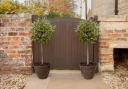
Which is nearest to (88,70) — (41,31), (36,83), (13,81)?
(36,83)

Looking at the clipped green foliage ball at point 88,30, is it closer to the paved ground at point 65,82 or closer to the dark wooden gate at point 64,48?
the dark wooden gate at point 64,48

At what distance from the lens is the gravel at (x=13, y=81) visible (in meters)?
7.10

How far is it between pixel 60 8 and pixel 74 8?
3.54 ft

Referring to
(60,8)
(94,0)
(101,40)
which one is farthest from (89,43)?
(60,8)

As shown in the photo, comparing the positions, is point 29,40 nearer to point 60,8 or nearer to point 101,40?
point 101,40

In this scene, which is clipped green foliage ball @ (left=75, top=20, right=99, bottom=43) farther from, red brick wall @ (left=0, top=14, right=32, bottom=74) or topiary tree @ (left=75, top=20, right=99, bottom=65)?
red brick wall @ (left=0, top=14, right=32, bottom=74)

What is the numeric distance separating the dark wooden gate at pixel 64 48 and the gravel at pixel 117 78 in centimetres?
69

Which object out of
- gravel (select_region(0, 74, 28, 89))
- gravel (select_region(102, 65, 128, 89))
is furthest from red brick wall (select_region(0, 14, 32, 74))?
gravel (select_region(102, 65, 128, 89))

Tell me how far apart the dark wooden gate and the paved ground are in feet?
1.45

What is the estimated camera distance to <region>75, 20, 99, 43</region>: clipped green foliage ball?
7.69 m

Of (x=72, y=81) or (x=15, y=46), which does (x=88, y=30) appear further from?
(x=15, y=46)

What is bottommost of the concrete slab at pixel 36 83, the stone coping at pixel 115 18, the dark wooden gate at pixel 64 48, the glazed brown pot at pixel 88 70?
the concrete slab at pixel 36 83

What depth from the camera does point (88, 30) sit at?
7680 mm

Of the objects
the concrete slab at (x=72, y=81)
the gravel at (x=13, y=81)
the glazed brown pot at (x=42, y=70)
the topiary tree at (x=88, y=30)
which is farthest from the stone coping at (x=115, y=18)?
Result: the gravel at (x=13, y=81)
